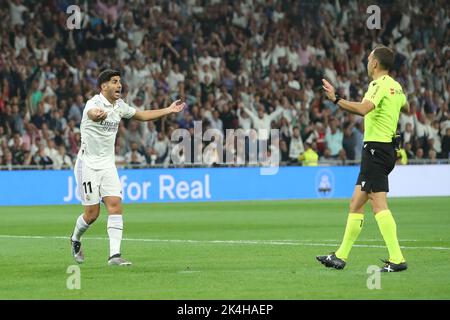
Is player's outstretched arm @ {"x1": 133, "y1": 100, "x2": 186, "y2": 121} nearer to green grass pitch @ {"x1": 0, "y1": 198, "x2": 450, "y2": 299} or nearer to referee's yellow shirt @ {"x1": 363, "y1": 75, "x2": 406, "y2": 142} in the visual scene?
green grass pitch @ {"x1": 0, "y1": 198, "x2": 450, "y2": 299}

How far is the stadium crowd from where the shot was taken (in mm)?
30297

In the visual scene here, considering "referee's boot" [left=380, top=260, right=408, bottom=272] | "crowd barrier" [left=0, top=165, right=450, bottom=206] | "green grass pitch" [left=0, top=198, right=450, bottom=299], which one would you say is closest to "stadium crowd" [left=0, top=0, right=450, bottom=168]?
"crowd barrier" [left=0, top=165, right=450, bottom=206]

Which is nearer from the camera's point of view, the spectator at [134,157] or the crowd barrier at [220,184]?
the crowd barrier at [220,184]

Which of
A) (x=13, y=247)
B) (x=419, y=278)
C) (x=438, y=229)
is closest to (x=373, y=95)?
(x=419, y=278)

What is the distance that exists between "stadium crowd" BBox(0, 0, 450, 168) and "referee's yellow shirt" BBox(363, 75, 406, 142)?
56.6 ft

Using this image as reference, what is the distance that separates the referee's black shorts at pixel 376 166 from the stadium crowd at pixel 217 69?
56.6 feet

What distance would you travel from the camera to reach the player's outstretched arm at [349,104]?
11.9m

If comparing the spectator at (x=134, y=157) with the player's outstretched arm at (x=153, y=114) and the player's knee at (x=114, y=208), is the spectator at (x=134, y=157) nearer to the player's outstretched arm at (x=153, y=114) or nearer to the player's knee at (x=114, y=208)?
the player's outstretched arm at (x=153, y=114)

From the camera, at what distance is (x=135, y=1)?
113 feet

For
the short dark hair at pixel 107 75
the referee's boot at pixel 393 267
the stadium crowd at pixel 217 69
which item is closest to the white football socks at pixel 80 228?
the short dark hair at pixel 107 75

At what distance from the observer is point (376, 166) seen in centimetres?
1260

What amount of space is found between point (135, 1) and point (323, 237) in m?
18.2

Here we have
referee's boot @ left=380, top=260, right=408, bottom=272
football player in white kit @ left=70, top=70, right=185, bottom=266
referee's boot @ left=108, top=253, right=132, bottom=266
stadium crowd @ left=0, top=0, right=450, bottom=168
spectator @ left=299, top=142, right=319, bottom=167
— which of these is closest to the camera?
referee's boot @ left=380, top=260, right=408, bottom=272
